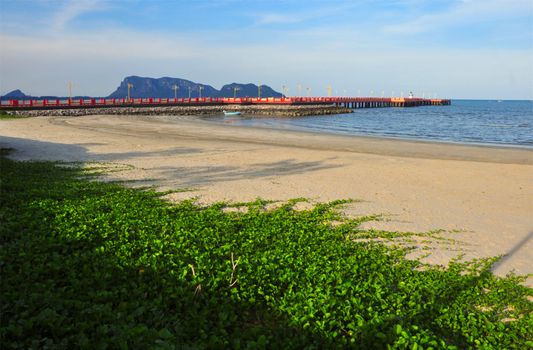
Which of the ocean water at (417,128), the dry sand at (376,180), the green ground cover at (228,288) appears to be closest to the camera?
the green ground cover at (228,288)

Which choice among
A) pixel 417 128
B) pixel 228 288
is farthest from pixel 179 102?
pixel 228 288

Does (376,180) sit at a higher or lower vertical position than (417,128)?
lower

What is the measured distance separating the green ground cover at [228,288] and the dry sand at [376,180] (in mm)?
1345

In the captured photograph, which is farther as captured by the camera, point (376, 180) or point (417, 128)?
point (417, 128)

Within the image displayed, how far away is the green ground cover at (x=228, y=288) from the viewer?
454cm

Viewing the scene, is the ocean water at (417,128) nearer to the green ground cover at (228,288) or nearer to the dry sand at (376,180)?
the dry sand at (376,180)

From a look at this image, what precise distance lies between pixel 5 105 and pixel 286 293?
57.5m

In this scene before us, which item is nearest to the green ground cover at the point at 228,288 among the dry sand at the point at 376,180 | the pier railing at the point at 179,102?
the dry sand at the point at 376,180

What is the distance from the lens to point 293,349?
448cm

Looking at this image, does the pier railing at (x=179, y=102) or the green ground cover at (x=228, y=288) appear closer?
the green ground cover at (x=228, y=288)

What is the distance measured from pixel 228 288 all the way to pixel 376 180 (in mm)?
9544

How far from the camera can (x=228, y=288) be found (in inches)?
231

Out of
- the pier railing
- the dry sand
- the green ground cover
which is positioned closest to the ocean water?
the dry sand

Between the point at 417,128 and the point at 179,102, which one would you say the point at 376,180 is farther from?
the point at 179,102
